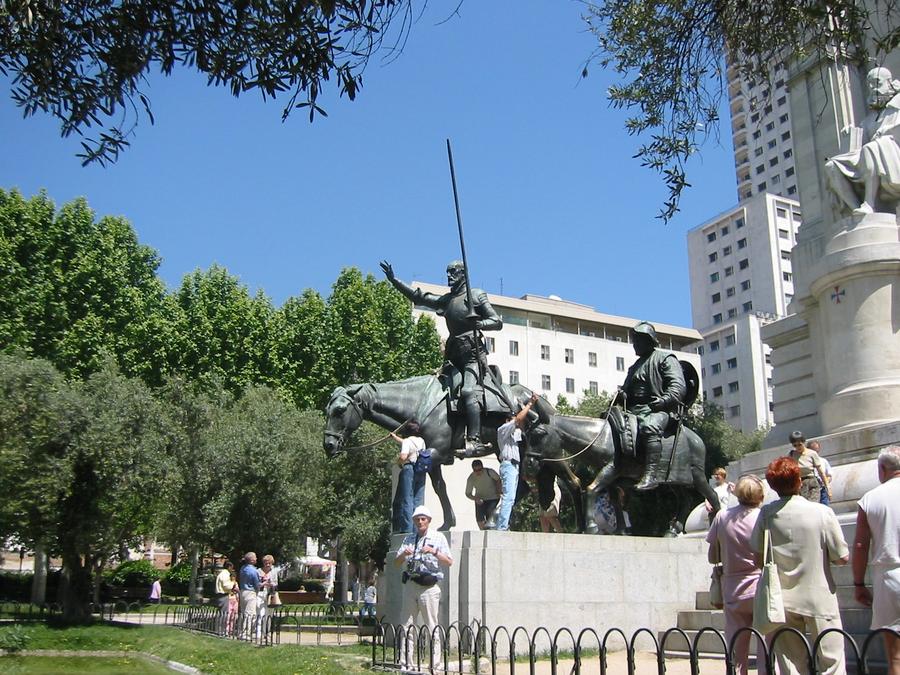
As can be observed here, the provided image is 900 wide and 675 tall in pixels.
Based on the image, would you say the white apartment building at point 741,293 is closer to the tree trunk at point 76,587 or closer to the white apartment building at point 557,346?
the white apartment building at point 557,346

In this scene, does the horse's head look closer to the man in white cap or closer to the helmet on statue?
the man in white cap

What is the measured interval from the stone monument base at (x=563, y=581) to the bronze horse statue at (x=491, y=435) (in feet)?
3.23

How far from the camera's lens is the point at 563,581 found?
12117 mm

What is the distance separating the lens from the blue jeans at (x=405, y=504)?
43.1ft

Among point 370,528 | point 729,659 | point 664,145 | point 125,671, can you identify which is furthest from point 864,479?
point 370,528

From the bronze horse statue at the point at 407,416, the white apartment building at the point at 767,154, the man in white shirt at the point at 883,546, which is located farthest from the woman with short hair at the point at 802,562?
the white apartment building at the point at 767,154

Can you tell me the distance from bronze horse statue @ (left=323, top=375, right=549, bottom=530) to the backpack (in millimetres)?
289

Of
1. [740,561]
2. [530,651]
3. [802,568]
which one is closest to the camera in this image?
[802,568]

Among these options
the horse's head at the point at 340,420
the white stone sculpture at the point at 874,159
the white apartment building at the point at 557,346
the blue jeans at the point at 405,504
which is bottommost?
the blue jeans at the point at 405,504

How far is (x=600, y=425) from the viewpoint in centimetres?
1394

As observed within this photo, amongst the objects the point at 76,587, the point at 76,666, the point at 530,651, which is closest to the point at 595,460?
the point at 530,651

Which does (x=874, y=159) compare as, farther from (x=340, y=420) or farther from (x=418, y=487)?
(x=340, y=420)

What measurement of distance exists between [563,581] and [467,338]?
13.8 ft

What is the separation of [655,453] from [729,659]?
25.0 feet
